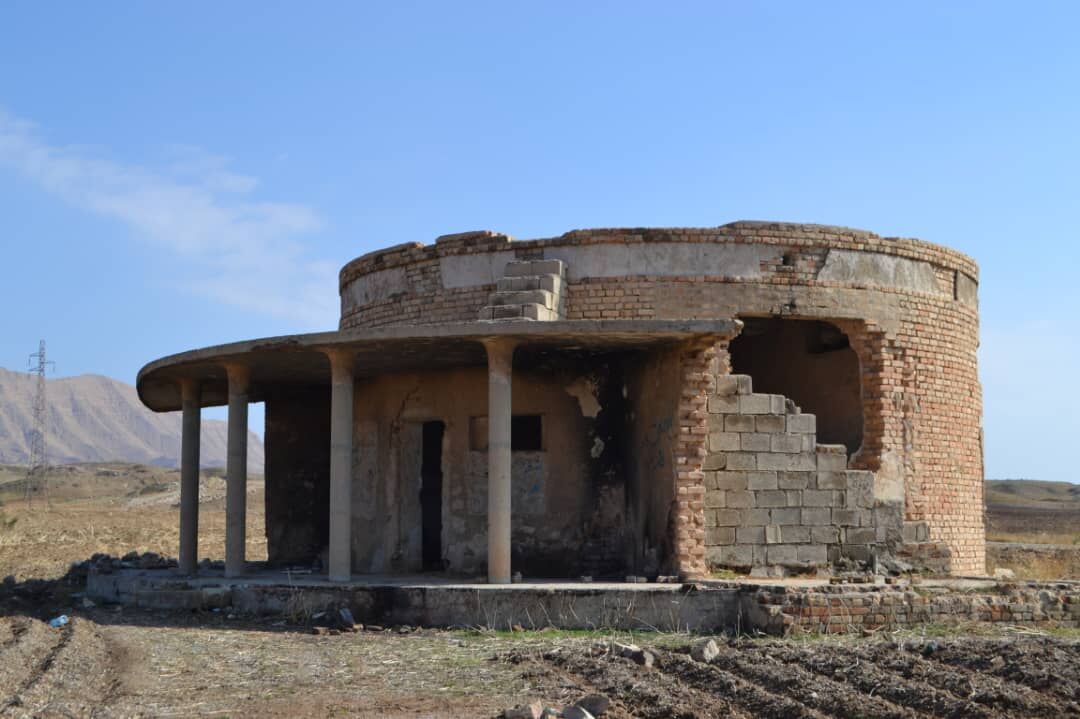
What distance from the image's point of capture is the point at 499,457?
1234cm

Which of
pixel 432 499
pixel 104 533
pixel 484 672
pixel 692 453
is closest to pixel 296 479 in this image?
pixel 432 499

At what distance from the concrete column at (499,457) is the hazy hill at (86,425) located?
14798cm

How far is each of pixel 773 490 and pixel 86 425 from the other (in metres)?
173

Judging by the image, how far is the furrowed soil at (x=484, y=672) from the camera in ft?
24.8

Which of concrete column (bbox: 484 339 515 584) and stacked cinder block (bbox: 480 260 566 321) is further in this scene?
stacked cinder block (bbox: 480 260 566 321)

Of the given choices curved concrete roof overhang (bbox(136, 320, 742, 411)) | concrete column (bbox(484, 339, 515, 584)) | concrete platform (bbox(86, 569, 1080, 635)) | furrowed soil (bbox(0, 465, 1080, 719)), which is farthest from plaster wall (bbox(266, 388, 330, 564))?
concrete column (bbox(484, 339, 515, 584))

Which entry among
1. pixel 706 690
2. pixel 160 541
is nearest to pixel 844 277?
pixel 706 690

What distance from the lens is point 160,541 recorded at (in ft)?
91.7

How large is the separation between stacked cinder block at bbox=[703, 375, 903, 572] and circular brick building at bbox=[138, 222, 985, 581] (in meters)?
0.02

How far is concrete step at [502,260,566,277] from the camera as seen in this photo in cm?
1422

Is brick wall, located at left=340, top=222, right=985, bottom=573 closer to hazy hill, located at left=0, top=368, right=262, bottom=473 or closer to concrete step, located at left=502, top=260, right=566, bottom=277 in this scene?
concrete step, located at left=502, top=260, right=566, bottom=277

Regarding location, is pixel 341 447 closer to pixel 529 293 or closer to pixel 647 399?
pixel 529 293

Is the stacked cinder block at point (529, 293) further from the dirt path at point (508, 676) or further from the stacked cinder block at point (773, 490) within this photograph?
the dirt path at point (508, 676)

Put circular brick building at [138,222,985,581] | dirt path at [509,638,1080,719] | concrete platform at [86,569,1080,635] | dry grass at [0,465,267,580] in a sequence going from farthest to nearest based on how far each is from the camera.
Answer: dry grass at [0,465,267,580]
circular brick building at [138,222,985,581]
concrete platform at [86,569,1080,635]
dirt path at [509,638,1080,719]
